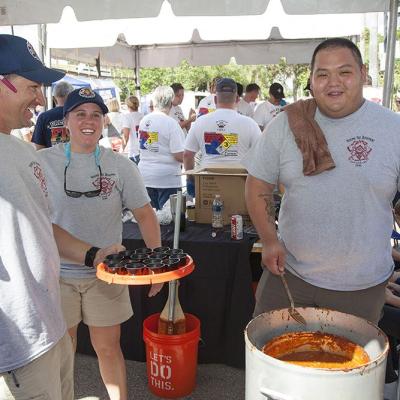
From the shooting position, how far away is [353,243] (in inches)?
74.5

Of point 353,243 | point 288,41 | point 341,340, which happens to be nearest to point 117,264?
point 341,340

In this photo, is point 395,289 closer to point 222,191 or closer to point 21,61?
point 222,191

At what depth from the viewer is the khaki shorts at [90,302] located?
2268mm

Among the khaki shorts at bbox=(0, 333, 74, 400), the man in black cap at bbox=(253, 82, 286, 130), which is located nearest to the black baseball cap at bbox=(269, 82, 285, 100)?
the man in black cap at bbox=(253, 82, 286, 130)

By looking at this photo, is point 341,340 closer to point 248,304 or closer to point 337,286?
point 337,286

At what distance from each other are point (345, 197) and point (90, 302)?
1310 mm

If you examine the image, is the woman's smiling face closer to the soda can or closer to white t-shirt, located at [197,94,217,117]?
the soda can

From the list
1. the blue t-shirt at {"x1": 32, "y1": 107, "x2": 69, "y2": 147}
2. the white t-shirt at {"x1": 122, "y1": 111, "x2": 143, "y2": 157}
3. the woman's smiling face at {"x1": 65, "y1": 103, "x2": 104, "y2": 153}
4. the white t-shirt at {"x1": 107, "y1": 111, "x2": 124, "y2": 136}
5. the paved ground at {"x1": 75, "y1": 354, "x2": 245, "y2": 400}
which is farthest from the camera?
the white t-shirt at {"x1": 107, "y1": 111, "x2": 124, "y2": 136}

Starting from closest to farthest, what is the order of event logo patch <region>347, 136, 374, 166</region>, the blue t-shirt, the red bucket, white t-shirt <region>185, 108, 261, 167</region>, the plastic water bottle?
1. event logo patch <region>347, 136, 374, 166</region>
2. the red bucket
3. the plastic water bottle
4. the blue t-shirt
5. white t-shirt <region>185, 108, 261, 167</region>

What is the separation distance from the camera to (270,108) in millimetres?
7965

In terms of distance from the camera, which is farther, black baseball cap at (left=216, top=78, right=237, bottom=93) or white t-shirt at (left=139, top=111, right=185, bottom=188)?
white t-shirt at (left=139, top=111, right=185, bottom=188)

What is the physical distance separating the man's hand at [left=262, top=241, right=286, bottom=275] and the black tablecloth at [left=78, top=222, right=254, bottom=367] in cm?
88

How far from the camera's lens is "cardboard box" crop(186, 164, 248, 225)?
3.19 metres

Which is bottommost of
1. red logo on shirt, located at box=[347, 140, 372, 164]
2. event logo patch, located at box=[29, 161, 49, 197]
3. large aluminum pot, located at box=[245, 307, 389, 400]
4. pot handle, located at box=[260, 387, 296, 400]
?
pot handle, located at box=[260, 387, 296, 400]
